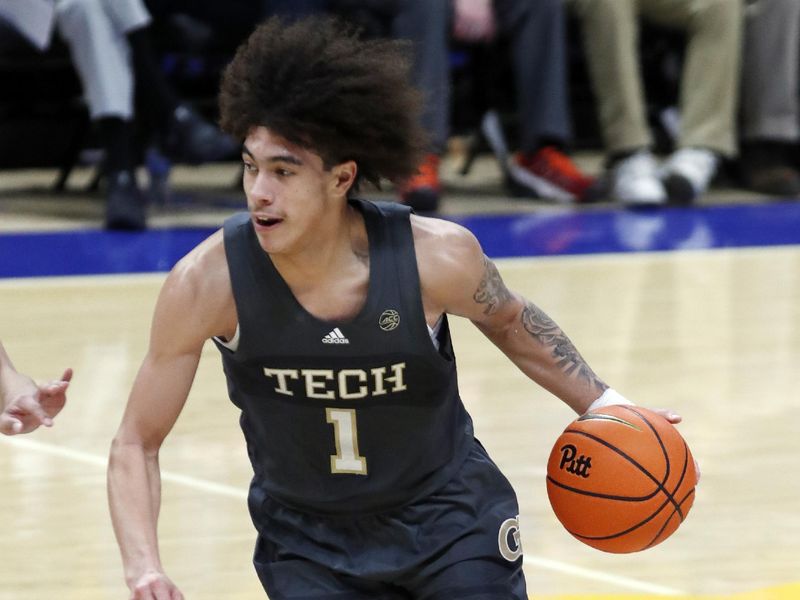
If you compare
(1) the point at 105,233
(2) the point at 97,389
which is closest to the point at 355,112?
(2) the point at 97,389

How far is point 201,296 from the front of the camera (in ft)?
8.60

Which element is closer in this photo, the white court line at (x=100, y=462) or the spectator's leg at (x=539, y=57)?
the white court line at (x=100, y=462)

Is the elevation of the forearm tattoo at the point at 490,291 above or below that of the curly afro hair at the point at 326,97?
below

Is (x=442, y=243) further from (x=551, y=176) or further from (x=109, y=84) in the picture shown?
(x=551, y=176)

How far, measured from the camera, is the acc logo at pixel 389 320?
2.65m

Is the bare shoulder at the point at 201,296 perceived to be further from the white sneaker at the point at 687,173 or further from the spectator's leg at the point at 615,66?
the white sneaker at the point at 687,173

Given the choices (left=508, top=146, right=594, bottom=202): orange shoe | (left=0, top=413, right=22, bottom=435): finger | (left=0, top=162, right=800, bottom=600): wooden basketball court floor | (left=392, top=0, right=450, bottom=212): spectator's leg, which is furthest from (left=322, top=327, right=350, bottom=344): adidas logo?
(left=508, top=146, right=594, bottom=202): orange shoe

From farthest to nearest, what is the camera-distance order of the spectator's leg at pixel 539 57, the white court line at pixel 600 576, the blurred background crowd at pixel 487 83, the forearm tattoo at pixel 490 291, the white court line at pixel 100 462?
the spectator's leg at pixel 539 57
the blurred background crowd at pixel 487 83
the white court line at pixel 100 462
the white court line at pixel 600 576
the forearm tattoo at pixel 490 291

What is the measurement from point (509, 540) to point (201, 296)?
72 centimetres

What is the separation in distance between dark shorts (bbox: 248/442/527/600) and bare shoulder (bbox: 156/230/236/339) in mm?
392

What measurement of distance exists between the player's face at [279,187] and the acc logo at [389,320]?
20 cm

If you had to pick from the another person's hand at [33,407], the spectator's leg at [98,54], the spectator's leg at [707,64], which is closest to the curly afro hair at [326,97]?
the another person's hand at [33,407]

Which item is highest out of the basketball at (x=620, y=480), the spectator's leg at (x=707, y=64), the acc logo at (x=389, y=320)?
the acc logo at (x=389, y=320)

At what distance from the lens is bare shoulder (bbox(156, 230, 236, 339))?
2615 millimetres
